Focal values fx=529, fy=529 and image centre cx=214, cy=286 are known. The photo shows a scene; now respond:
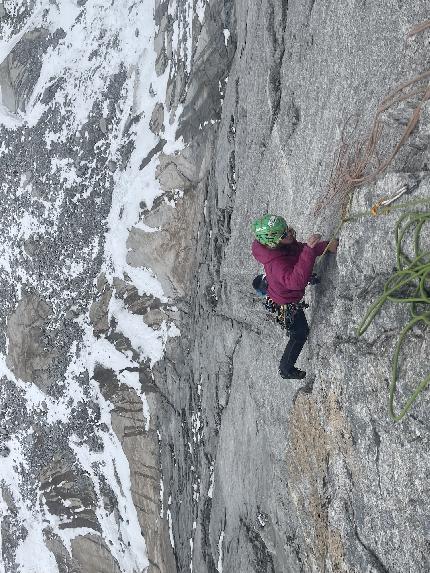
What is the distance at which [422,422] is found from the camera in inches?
187

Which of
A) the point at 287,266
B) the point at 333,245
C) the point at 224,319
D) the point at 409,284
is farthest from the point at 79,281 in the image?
the point at 409,284

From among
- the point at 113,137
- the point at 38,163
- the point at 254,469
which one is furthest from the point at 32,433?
the point at 254,469

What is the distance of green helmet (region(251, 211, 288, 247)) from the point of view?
→ 601 cm

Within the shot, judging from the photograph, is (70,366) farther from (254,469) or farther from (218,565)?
(254,469)

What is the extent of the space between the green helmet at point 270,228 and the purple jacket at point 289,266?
22 cm

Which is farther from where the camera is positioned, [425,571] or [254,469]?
[254,469]

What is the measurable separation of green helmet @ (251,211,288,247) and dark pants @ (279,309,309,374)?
132cm

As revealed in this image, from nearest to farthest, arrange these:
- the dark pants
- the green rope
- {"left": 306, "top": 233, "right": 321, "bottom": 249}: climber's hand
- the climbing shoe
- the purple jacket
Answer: the green rope < {"left": 306, "top": 233, "right": 321, "bottom": 249}: climber's hand < the purple jacket < the dark pants < the climbing shoe

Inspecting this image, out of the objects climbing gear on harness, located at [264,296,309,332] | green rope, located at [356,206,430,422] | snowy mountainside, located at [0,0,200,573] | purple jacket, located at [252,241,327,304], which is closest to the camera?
green rope, located at [356,206,430,422]

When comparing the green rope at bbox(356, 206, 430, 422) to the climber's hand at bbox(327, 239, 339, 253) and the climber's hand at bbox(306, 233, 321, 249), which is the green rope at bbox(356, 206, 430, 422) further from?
the climber's hand at bbox(327, 239, 339, 253)

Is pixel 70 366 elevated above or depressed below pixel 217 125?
below

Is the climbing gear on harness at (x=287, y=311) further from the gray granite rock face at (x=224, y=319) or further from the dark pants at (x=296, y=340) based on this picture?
the gray granite rock face at (x=224, y=319)

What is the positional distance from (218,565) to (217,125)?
10.7 meters

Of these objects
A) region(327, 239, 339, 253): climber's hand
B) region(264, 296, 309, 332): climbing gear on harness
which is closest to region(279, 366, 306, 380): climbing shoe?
region(264, 296, 309, 332): climbing gear on harness
